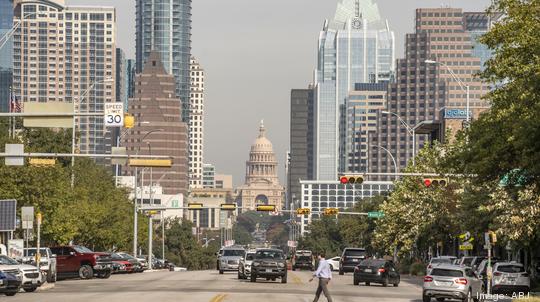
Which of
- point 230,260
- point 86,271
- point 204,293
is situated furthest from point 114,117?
point 230,260

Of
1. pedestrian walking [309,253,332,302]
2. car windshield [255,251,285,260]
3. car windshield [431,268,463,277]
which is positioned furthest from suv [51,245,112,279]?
pedestrian walking [309,253,332,302]

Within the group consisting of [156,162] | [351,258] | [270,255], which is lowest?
[351,258]

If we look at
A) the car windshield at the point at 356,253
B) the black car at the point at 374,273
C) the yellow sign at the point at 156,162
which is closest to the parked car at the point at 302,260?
the car windshield at the point at 356,253

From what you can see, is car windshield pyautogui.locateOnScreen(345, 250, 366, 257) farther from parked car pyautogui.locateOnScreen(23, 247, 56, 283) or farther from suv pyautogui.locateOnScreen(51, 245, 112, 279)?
parked car pyautogui.locateOnScreen(23, 247, 56, 283)

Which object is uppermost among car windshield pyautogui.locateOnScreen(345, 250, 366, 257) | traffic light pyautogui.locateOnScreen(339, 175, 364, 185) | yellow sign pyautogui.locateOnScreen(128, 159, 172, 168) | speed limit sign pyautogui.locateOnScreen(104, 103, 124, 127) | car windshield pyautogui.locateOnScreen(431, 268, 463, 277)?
speed limit sign pyautogui.locateOnScreen(104, 103, 124, 127)

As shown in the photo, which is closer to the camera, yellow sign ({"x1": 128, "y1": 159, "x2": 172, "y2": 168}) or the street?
the street

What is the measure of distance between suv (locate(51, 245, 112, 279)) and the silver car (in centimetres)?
2636

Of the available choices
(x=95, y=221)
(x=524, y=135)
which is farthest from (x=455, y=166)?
(x=95, y=221)

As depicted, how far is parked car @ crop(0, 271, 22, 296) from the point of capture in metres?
47.0

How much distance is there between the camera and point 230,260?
81438mm

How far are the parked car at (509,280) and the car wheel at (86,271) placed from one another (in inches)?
914

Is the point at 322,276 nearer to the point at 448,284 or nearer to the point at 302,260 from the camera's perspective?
the point at 448,284

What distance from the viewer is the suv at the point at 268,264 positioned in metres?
62.5

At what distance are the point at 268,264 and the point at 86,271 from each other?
40.2 feet
